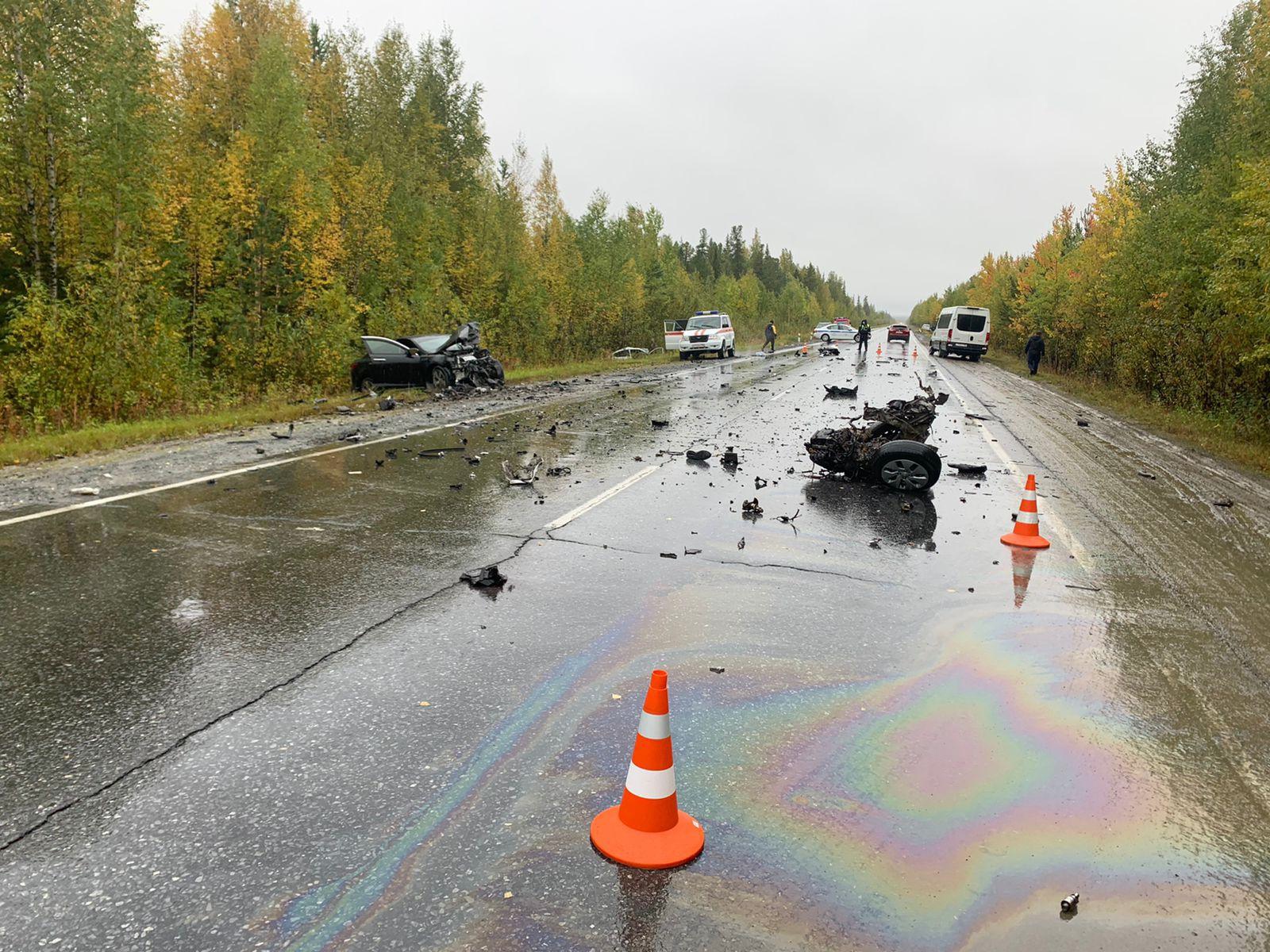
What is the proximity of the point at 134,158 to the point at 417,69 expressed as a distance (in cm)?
3556

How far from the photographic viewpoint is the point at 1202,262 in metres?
18.4

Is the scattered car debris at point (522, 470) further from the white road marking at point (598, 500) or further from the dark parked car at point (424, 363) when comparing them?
the dark parked car at point (424, 363)

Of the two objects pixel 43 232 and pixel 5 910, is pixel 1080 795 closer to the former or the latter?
pixel 5 910

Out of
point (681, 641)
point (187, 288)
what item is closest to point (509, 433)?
point (681, 641)

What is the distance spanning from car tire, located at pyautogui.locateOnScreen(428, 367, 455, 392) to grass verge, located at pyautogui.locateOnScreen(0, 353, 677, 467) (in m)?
3.50

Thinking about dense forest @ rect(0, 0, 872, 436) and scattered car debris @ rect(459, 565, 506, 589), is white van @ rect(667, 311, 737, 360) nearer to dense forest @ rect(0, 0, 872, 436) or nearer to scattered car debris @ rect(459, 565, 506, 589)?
dense forest @ rect(0, 0, 872, 436)

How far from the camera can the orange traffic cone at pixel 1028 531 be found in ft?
23.0

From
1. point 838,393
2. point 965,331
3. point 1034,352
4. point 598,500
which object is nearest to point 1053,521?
point 598,500

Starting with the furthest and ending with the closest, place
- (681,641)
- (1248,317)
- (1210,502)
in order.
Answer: (1248,317)
(1210,502)
(681,641)

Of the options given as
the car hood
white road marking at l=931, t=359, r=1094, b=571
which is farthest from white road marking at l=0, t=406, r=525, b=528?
white road marking at l=931, t=359, r=1094, b=571

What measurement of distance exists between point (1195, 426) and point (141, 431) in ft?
66.4

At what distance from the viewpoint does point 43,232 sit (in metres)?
15.7

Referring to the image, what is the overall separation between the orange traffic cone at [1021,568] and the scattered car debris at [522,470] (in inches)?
204

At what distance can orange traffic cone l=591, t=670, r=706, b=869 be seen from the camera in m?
2.67
